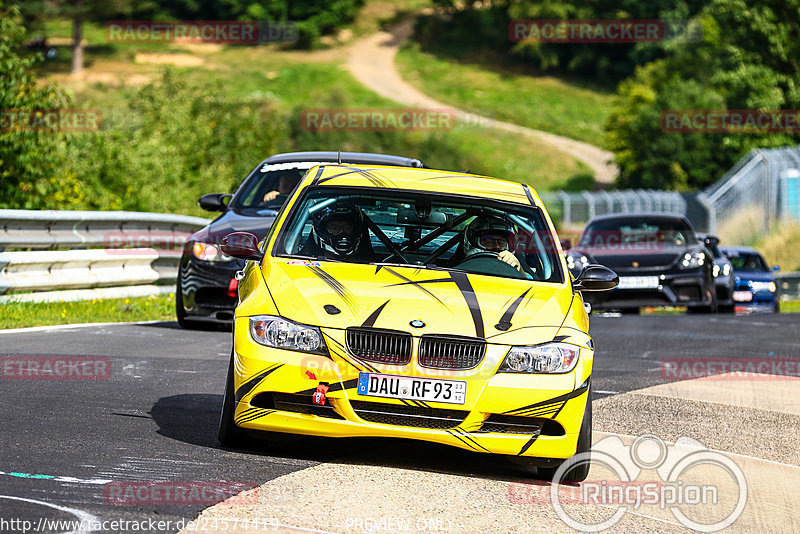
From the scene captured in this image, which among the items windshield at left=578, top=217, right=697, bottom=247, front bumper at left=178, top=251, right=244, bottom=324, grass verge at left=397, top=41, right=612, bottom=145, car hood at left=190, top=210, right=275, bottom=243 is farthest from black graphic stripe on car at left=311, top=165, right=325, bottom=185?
grass verge at left=397, top=41, right=612, bottom=145

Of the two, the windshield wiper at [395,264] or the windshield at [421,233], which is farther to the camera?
the windshield at [421,233]

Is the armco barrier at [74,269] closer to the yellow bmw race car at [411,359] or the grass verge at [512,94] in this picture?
the yellow bmw race car at [411,359]

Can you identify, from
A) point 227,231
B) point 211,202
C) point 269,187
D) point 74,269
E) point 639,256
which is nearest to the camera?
point 227,231

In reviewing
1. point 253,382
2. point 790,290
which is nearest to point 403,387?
point 253,382

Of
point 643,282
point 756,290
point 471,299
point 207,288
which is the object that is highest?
point 471,299

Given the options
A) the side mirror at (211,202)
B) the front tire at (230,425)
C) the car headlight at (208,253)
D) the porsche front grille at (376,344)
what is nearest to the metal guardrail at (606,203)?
the side mirror at (211,202)

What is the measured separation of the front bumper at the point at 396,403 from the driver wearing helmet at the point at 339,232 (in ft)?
3.60

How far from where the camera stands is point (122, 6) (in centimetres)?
10069

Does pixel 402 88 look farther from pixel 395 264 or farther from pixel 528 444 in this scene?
pixel 528 444

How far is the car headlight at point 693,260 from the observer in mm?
19031

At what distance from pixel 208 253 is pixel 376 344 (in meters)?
6.49

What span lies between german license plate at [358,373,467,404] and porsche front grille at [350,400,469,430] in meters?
0.06

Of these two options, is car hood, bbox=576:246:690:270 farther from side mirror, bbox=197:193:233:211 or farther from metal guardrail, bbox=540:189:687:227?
metal guardrail, bbox=540:189:687:227

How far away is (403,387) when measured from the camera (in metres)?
6.52
